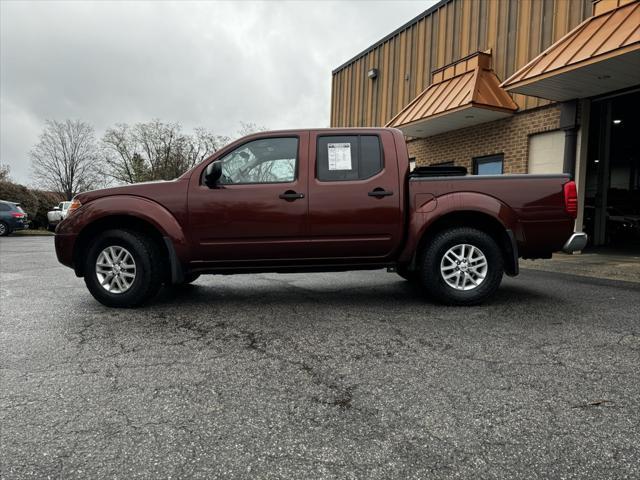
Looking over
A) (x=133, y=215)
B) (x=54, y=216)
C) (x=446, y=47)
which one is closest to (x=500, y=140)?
(x=446, y=47)

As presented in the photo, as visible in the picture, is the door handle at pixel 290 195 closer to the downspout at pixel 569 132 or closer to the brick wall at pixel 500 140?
the downspout at pixel 569 132

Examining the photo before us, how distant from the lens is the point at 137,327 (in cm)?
369

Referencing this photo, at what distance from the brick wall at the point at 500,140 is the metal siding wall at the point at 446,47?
0.33 metres

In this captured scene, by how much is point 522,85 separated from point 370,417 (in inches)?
314

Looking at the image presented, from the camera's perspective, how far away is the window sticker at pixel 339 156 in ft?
14.7

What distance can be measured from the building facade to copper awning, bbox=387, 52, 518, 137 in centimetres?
3

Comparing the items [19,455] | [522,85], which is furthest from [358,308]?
[522,85]

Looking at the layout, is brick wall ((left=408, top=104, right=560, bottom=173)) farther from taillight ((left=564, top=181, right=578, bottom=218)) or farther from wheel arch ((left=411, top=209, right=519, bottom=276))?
wheel arch ((left=411, top=209, right=519, bottom=276))

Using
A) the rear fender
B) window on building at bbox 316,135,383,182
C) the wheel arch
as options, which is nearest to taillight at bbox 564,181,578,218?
the rear fender

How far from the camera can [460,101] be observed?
969 centimetres

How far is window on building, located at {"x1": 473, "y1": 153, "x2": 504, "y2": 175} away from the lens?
1076 cm

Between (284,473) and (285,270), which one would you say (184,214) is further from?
(284,473)

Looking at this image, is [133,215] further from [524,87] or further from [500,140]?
[500,140]

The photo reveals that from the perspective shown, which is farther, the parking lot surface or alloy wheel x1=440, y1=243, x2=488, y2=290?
alloy wheel x1=440, y1=243, x2=488, y2=290
